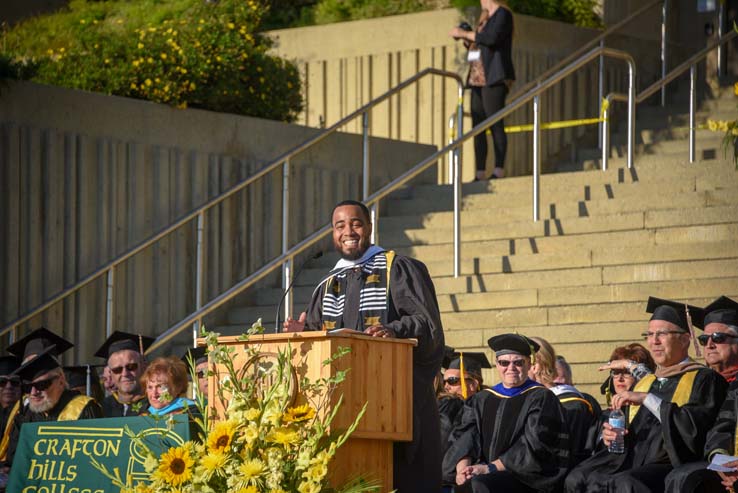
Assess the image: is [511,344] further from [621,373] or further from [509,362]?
[621,373]

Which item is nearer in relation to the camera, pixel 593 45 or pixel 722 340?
pixel 722 340

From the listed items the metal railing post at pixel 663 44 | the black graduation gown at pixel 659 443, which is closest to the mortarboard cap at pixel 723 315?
the black graduation gown at pixel 659 443

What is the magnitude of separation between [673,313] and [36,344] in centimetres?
478

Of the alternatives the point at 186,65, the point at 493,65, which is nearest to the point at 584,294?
the point at 493,65

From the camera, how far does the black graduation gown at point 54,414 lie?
9.88m

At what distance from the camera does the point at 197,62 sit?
49.4 feet

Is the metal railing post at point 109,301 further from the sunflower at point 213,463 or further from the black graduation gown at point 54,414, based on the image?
the sunflower at point 213,463

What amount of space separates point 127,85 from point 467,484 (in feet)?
21.1

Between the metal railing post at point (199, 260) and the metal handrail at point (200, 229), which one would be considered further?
the metal railing post at point (199, 260)

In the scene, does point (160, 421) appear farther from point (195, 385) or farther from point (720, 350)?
point (720, 350)

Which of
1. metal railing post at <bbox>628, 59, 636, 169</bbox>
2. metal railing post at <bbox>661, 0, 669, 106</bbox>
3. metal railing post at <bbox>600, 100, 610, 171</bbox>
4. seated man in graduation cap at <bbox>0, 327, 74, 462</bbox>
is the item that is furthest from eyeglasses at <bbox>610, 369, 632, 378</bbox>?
metal railing post at <bbox>661, 0, 669, 106</bbox>

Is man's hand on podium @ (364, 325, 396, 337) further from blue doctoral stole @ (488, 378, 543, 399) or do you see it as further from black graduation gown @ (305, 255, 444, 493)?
blue doctoral stole @ (488, 378, 543, 399)

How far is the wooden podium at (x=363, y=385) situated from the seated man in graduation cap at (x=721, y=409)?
184 centimetres

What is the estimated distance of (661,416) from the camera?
28.3 feet
